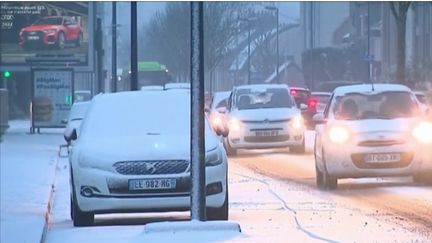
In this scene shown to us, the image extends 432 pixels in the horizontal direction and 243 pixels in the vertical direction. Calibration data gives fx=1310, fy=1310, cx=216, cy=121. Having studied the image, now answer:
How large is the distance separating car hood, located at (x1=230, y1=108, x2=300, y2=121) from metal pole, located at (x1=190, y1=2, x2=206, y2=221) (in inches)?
735

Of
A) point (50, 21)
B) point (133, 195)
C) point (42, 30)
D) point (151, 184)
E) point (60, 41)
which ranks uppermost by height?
point (50, 21)

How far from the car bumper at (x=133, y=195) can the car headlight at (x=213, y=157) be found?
0.21 feet

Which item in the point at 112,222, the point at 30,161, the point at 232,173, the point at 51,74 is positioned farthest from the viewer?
the point at 51,74

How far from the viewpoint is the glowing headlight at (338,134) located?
62.4ft

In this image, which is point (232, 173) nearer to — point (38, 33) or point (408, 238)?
point (408, 238)

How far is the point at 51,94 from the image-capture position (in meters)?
47.1

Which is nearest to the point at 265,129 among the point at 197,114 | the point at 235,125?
the point at 235,125

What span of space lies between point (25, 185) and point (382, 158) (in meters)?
6.12

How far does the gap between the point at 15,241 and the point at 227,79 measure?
59029mm

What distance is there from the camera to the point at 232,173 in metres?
23.6

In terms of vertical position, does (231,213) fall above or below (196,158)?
below

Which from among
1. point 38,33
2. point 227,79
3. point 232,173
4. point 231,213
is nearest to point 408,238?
point 231,213

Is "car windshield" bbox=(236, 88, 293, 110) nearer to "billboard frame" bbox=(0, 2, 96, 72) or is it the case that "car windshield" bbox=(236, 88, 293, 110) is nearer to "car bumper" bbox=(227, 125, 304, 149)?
"car bumper" bbox=(227, 125, 304, 149)

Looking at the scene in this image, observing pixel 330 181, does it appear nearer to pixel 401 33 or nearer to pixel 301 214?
pixel 301 214
